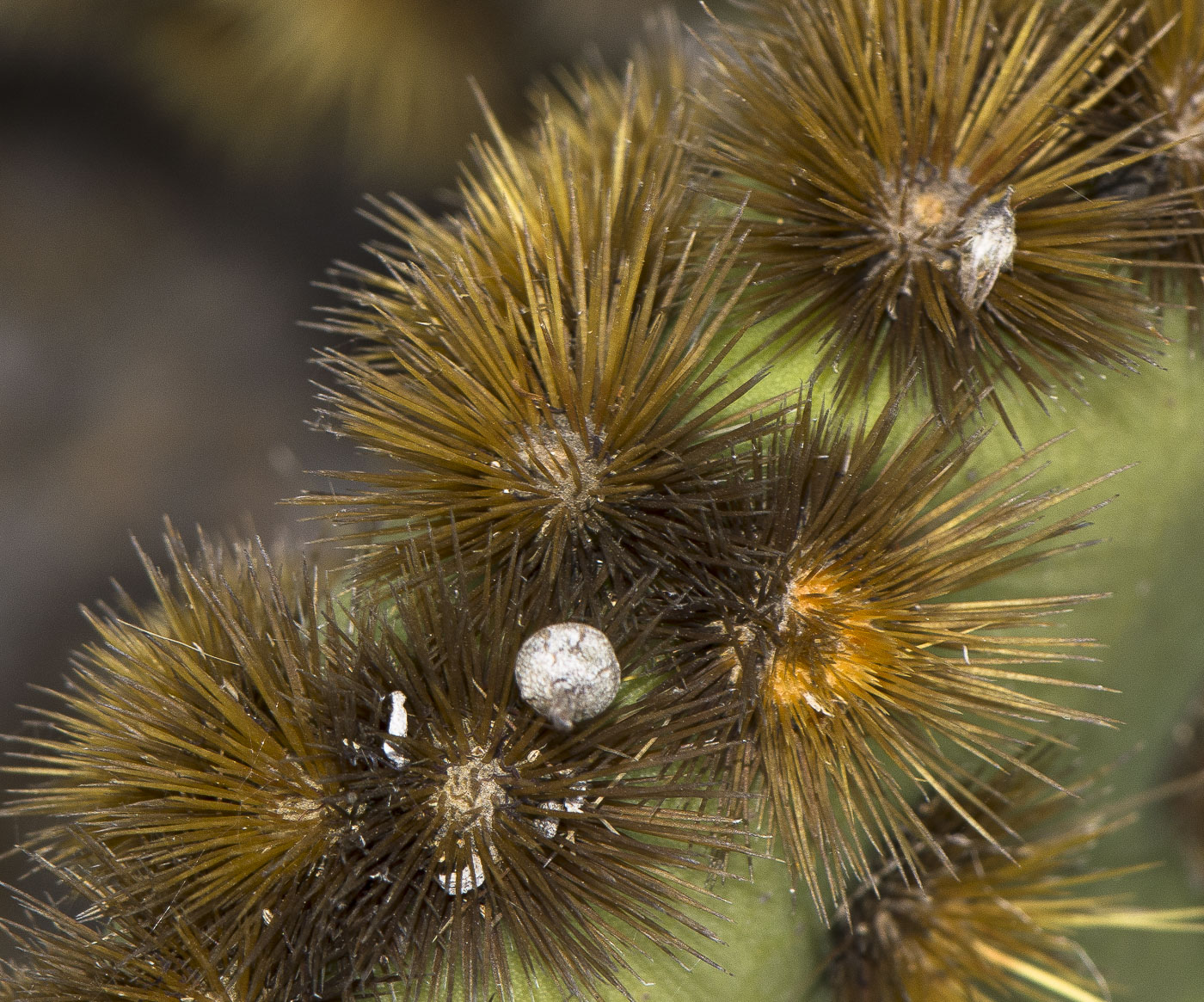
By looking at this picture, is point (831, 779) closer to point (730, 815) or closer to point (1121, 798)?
point (730, 815)

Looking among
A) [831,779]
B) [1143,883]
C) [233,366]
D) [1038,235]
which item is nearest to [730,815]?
[831,779]

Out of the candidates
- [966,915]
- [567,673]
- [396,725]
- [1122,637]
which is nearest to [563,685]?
[567,673]

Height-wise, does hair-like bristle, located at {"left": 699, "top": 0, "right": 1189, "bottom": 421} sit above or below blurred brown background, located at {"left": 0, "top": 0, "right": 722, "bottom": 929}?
below

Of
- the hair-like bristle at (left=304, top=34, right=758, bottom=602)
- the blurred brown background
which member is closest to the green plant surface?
the hair-like bristle at (left=304, top=34, right=758, bottom=602)

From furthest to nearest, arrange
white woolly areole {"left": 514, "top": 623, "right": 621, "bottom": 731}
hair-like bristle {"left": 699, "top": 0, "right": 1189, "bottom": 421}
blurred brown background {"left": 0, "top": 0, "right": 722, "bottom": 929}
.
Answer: blurred brown background {"left": 0, "top": 0, "right": 722, "bottom": 929}
hair-like bristle {"left": 699, "top": 0, "right": 1189, "bottom": 421}
white woolly areole {"left": 514, "top": 623, "right": 621, "bottom": 731}

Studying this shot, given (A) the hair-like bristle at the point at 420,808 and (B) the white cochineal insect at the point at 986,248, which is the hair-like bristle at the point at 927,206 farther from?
(A) the hair-like bristle at the point at 420,808

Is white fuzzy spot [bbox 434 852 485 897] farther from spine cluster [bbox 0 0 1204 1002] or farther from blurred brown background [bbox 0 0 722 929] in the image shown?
blurred brown background [bbox 0 0 722 929]

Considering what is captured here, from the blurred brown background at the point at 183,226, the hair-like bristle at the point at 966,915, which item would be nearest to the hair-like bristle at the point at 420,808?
the hair-like bristle at the point at 966,915

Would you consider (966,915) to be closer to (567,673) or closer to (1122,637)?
(1122,637)
